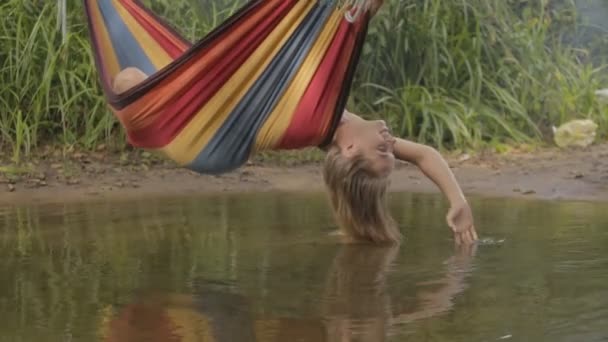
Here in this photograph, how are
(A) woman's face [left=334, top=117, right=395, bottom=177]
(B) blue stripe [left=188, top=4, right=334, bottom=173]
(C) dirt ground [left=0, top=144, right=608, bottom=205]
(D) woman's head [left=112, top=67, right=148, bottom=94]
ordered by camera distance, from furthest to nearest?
(C) dirt ground [left=0, top=144, right=608, bottom=205] → (D) woman's head [left=112, top=67, right=148, bottom=94] → (A) woman's face [left=334, top=117, right=395, bottom=177] → (B) blue stripe [left=188, top=4, right=334, bottom=173]

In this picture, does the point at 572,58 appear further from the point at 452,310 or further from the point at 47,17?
the point at 452,310

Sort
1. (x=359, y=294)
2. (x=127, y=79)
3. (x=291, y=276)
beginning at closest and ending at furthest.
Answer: (x=359, y=294), (x=291, y=276), (x=127, y=79)

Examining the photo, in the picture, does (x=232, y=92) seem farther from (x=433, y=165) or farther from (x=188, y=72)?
(x=433, y=165)

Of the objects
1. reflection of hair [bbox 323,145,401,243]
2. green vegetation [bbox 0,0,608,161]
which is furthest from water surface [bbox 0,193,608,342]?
green vegetation [bbox 0,0,608,161]

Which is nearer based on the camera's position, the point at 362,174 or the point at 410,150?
the point at 362,174

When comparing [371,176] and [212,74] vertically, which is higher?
[212,74]

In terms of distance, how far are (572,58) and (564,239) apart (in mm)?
4526

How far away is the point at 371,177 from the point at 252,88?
665 mm

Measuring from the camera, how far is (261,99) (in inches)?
229

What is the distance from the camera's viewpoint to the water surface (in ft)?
14.6

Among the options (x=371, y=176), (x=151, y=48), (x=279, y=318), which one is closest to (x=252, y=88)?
(x=371, y=176)

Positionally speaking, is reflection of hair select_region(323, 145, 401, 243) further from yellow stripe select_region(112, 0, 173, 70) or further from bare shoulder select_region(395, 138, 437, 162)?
yellow stripe select_region(112, 0, 173, 70)

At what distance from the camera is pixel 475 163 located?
8.67 meters

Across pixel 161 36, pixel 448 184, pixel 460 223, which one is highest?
pixel 161 36
